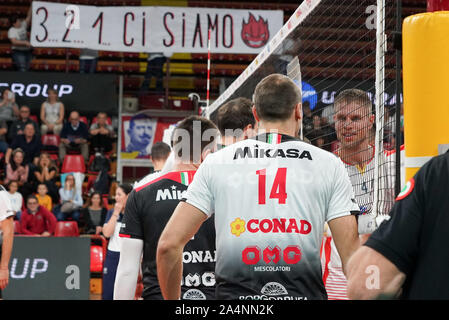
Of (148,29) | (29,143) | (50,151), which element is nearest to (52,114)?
(50,151)

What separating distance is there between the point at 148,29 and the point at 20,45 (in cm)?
440

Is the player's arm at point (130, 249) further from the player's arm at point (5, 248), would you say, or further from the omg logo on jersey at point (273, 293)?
the player's arm at point (5, 248)

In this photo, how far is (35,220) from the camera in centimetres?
1305

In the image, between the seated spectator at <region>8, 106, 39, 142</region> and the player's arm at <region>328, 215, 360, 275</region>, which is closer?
the player's arm at <region>328, 215, 360, 275</region>

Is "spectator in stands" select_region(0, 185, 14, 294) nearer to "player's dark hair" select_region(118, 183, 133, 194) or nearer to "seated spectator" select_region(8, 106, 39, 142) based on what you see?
"player's dark hair" select_region(118, 183, 133, 194)

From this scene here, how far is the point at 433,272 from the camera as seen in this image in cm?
187

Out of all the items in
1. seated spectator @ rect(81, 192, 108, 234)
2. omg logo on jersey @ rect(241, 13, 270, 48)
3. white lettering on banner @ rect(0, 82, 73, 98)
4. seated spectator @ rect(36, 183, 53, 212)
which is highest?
omg logo on jersey @ rect(241, 13, 270, 48)

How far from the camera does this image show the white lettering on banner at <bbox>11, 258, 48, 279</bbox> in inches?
416

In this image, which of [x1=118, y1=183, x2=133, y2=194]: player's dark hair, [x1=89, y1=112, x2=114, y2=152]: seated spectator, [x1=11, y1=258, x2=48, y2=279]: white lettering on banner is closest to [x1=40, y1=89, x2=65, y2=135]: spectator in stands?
[x1=89, y1=112, x2=114, y2=152]: seated spectator

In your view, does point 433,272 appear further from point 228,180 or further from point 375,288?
point 228,180

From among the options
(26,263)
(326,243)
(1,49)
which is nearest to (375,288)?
(326,243)

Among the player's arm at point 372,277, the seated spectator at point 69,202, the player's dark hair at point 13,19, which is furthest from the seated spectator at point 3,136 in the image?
the player's arm at point 372,277

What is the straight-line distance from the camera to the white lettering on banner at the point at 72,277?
35.3ft

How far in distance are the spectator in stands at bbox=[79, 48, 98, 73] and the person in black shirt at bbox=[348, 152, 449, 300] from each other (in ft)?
53.5
